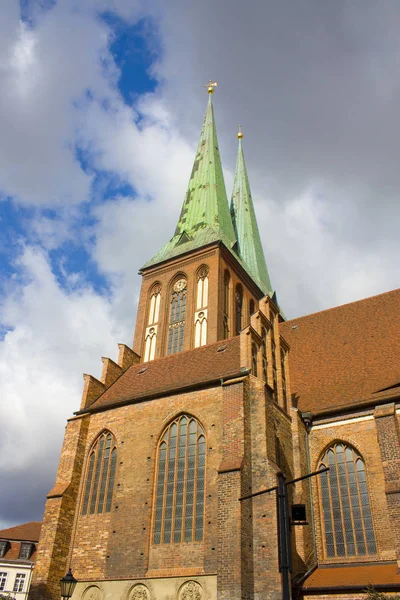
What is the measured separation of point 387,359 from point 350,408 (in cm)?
342

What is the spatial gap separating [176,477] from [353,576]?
5735mm

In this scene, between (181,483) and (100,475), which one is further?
(100,475)

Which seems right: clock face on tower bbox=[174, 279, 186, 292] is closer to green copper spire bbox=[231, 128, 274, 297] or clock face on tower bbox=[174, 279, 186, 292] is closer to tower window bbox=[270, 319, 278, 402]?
green copper spire bbox=[231, 128, 274, 297]

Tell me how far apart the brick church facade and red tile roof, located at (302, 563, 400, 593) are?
0.06 m

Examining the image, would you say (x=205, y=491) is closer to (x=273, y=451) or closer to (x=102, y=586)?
(x=273, y=451)

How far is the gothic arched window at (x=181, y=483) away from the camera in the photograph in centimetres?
1578

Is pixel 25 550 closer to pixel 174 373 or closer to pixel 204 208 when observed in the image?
pixel 174 373

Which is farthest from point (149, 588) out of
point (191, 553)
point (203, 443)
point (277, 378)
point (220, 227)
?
point (220, 227)

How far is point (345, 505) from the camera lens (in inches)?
682

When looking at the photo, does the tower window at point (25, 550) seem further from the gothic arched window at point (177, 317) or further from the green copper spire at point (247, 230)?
the green copper spire at point (247, 230)

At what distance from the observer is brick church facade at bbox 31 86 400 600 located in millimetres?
14703

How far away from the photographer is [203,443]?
16859 millimetres

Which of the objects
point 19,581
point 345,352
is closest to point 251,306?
point 345,352

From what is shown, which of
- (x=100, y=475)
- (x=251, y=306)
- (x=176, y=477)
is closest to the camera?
(x=176, y=477)
